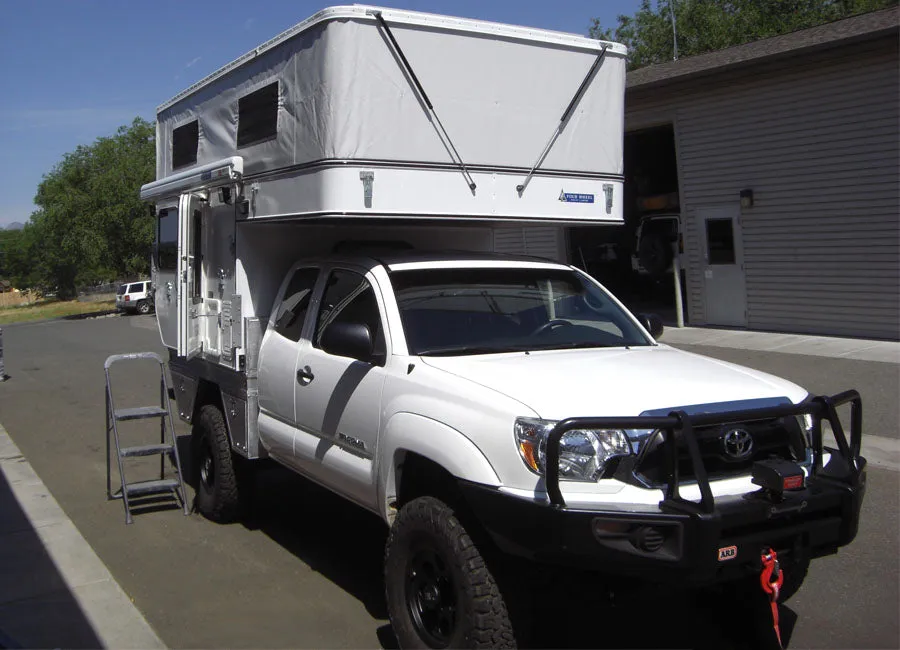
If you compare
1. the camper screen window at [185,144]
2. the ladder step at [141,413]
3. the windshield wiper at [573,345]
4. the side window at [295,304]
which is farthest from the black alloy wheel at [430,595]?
the camper screen window at [185,144]

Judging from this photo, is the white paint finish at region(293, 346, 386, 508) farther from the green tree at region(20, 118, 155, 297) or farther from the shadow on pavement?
the green tree at region(20, 118, 155, 297)

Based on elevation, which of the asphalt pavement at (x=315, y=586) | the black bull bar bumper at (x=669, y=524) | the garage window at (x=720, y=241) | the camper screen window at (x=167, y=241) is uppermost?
the garage window at (x=720, y=241)

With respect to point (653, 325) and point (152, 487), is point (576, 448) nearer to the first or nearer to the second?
point (653, 325)

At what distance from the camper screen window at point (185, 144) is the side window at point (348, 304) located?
101 inches

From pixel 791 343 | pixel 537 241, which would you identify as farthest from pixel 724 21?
pixel 791 343

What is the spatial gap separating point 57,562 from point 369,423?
273cm

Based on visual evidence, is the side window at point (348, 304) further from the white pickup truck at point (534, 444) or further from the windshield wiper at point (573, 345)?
the windshield wiper at point (573, 345)

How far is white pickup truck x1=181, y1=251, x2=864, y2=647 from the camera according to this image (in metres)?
3.37

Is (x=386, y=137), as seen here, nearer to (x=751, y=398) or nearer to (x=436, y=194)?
(x=436, y=194)

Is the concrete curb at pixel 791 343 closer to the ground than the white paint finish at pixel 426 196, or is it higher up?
closer to the ground

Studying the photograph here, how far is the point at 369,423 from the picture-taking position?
4.56 meters

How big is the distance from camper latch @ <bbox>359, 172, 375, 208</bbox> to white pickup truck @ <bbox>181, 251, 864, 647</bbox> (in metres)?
0.35

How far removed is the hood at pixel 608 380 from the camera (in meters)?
3.63

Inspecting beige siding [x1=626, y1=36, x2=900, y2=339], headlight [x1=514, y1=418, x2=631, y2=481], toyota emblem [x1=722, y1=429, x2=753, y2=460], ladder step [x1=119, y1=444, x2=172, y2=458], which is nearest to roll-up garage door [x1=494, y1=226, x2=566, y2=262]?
beige siding [x1=626, y1=36, x2=900, y2=339]
